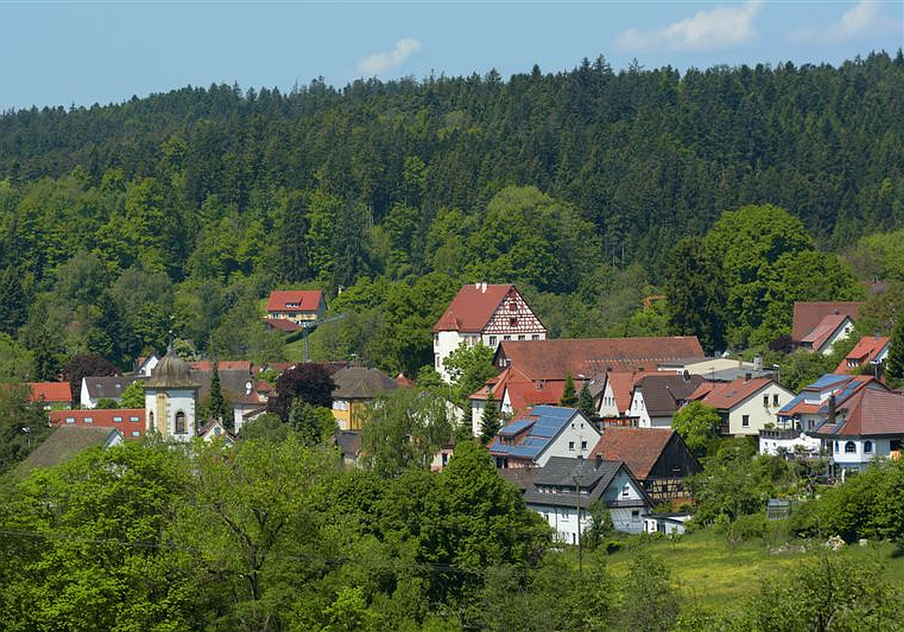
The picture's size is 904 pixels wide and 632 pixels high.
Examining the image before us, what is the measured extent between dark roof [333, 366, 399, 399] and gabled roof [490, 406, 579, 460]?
40.1ft

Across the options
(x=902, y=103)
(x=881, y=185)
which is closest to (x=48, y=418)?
(x=881, y=185)

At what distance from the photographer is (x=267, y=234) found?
468ft

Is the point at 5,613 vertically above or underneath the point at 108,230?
underneath

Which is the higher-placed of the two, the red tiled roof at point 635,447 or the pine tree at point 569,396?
the pine tree at point 569,396

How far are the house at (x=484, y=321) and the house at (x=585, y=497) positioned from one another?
90.0 feet

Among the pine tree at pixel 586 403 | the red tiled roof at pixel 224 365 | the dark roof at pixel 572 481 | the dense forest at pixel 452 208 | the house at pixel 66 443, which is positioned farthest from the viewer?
the dense forest at pixel 452 208

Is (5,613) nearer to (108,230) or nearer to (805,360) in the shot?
(805,360)

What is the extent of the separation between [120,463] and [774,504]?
2090 centimetres

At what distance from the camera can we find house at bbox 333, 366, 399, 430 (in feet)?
253

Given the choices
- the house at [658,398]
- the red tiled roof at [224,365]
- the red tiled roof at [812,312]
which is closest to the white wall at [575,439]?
the house at [658,398]

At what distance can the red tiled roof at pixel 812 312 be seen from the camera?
3223 inches

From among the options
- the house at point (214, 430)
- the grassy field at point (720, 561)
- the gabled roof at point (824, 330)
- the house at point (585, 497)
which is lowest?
the grassy field at point (720, 561)

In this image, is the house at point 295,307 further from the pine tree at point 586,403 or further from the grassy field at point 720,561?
the grassy field at point 720,561

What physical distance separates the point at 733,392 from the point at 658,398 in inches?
147
